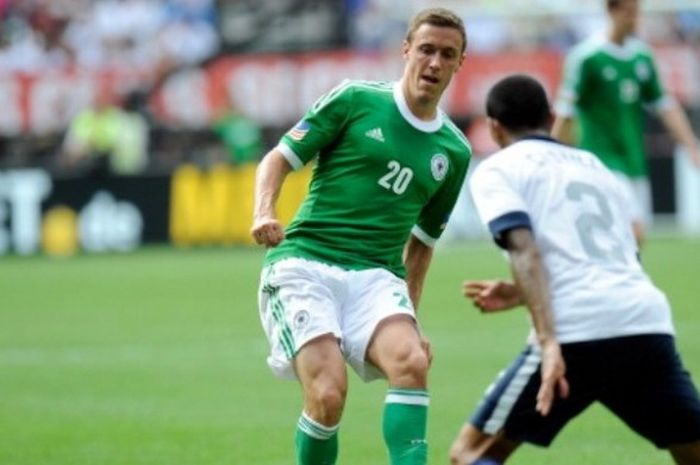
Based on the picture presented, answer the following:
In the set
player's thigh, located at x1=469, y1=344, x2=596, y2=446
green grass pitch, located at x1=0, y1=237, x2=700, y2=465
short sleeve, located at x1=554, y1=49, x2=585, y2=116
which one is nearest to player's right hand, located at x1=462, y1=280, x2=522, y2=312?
player's thigh, located at x1=469, y1=344, x2=596, y2=446

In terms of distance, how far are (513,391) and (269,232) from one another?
1.16 metres

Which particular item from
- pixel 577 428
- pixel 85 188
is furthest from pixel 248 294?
pixel 577 428

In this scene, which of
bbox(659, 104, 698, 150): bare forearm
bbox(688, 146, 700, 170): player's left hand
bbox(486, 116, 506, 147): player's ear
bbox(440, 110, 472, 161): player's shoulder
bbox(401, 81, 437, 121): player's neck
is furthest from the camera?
bbox(688, 146, 700, 170): player's left hand

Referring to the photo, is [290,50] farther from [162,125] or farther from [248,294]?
[248,294]

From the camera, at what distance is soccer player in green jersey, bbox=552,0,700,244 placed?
13516 mm

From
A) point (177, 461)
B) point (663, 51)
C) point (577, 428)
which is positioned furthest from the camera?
point (663, 51)

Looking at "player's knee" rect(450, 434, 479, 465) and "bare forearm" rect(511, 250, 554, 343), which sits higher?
"bare forearm" rect(511, 250, 554, 343)

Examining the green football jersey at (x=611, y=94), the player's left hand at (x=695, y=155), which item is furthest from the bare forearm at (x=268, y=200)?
the player's left hand at (x=695, y=155)

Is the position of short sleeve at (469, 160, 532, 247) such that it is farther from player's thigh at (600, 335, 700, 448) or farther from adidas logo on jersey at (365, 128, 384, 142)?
adidas logo on jersey at (365, 128, 384, 142)

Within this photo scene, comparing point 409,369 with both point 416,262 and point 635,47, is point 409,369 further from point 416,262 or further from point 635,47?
point 635,47

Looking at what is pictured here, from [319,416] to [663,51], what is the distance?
26.1 metres

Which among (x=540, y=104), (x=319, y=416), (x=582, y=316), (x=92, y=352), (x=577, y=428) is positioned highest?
(x=540, y=104)

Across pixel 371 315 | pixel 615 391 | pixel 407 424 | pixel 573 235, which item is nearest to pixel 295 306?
pixel 371 315

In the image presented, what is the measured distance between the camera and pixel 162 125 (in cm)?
3456
